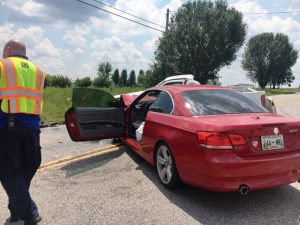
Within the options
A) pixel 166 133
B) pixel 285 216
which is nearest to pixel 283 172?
pixel 285 216

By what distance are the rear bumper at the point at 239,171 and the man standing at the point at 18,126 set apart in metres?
1.84

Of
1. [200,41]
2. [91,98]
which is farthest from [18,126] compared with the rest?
[200,41]

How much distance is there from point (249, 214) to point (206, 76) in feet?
92.3

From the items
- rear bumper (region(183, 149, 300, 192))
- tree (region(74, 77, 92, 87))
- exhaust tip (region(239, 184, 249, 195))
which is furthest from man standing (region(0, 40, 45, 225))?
tree (region(74, 77, 92, 87))

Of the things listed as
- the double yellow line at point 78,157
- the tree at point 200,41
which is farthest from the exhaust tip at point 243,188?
the tree at point 200,41

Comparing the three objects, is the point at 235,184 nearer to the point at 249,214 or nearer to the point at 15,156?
the point at 249,214

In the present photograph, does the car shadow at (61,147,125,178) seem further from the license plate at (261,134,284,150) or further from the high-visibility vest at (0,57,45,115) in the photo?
the license plate at (261,134,284,150)

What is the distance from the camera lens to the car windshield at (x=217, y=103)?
460cm

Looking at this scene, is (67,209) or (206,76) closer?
(67,209)

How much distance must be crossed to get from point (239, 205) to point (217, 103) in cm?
136

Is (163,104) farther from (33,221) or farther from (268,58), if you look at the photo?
(268,58)

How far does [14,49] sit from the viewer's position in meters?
3.74

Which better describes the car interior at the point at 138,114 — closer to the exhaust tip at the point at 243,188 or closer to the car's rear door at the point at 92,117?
the car's rear door at the point at 92,117

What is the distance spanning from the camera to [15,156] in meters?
3.56
